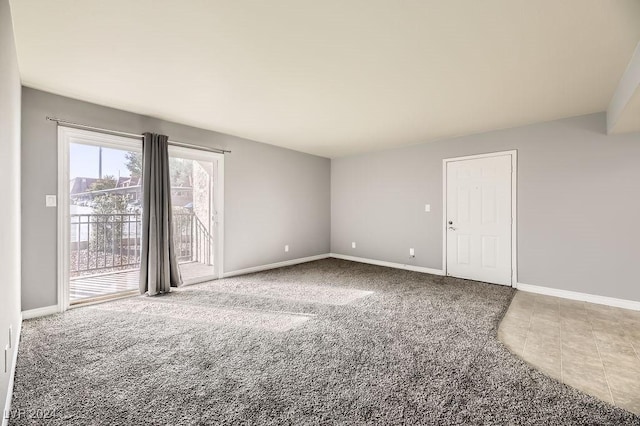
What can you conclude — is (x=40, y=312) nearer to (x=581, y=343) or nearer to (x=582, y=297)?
(x=581, y=343)

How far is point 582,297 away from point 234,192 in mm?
5232

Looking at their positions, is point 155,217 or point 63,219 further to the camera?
point 155,217

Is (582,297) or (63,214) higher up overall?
(63,214)

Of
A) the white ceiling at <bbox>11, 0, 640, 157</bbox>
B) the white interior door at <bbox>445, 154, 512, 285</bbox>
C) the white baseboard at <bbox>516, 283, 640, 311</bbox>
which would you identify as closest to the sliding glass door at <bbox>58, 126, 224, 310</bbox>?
the white ceiling at <bbox>11, 0, 640, 157</bbox>

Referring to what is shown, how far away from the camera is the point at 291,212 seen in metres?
5.84

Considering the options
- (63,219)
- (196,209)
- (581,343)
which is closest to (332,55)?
(581,343)

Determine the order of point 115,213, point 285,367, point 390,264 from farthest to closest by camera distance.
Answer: point 390,264, point 115,213, point 285,367

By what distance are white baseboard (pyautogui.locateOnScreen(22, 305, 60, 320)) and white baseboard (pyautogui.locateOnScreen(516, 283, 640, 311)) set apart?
5.95 meters

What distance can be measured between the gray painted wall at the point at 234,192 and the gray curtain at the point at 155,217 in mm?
359

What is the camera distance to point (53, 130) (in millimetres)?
3125

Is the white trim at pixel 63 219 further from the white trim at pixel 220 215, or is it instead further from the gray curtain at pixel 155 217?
the white trim at pixel 220 215

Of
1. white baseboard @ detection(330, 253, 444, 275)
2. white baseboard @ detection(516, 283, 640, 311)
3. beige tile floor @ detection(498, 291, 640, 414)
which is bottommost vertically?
beige tile floor @ detection(498, 291, 640, 414)

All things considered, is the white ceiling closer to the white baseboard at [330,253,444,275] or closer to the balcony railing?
the balcony railing

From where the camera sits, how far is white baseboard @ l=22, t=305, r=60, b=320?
293cm
